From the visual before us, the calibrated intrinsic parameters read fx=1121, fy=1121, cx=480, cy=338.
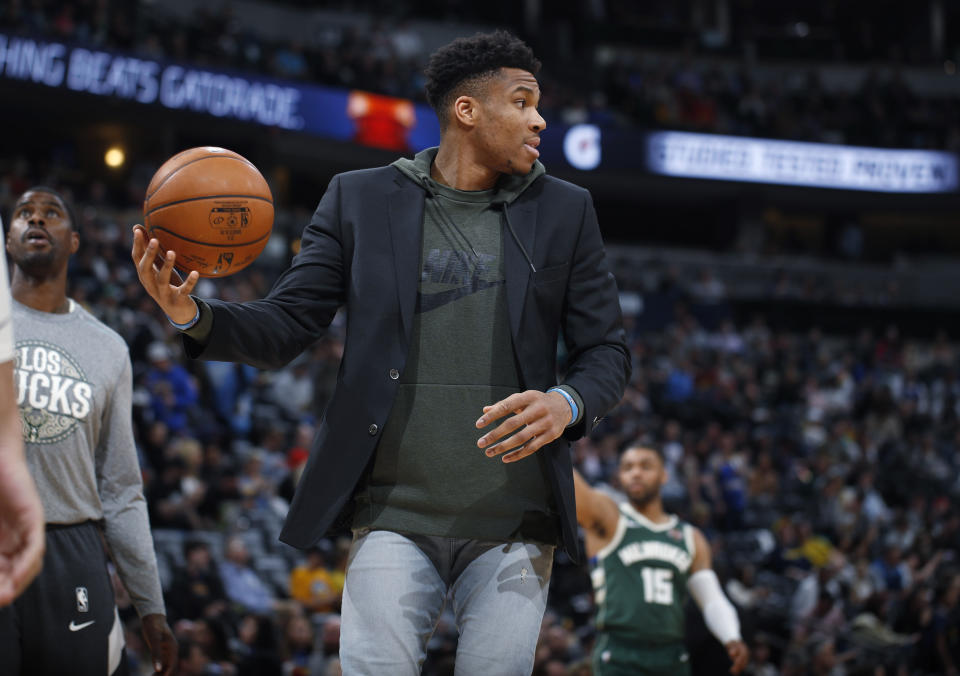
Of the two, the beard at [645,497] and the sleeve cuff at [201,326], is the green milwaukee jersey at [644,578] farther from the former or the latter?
the sleeve cuff at [201,326]

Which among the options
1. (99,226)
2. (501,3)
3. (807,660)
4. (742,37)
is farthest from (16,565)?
(742,37)

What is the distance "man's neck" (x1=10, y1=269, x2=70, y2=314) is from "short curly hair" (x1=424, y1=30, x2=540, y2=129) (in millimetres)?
1421

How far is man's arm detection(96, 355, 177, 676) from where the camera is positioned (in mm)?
3609

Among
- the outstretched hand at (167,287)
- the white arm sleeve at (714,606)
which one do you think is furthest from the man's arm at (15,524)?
the white arm sleeve at (714,606)

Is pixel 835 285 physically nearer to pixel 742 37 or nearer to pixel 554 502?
pixel 742 37

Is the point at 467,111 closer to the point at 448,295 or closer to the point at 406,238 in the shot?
the point at 406,238

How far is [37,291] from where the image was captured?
11.9ft

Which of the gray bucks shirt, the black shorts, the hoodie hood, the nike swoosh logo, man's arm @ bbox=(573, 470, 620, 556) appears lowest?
man's arm @ bbox=(573, 470, 620, 556)

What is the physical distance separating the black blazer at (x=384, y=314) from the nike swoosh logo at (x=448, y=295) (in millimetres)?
49

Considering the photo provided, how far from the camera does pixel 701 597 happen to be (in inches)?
232

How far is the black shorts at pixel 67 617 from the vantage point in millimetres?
3240

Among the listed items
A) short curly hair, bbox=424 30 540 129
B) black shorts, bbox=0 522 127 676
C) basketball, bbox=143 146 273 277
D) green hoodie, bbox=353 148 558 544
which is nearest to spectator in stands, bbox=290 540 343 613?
black shorts, bbox=0 522 127 676

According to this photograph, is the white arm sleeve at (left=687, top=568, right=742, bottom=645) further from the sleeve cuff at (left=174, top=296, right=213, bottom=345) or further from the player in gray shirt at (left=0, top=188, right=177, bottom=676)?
the sleeve cuff at (left=174, top=296, right=213, bottom=345)

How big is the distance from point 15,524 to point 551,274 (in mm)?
1658
